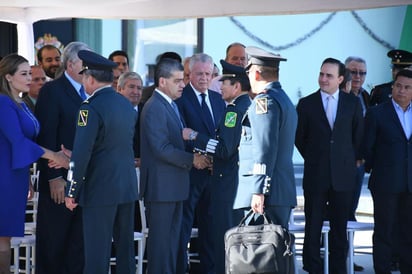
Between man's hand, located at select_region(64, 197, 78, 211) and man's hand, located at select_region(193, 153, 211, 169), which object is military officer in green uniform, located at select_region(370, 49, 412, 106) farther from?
man's hand, located at select_region(64, 197, 78, 211)

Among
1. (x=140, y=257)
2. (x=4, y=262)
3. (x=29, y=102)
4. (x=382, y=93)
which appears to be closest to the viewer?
(x=4, y=262)

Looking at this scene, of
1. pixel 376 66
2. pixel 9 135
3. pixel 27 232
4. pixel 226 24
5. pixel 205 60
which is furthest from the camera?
pixel 376 66

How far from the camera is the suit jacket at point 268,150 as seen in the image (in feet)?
20.7

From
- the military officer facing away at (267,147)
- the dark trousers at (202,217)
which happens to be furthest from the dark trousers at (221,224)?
the military officer facing away at (267,147)

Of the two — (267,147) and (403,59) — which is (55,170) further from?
(403,59)

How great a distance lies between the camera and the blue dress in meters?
6.64

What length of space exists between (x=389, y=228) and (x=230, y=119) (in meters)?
1.86

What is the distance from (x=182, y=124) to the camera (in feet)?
24.3

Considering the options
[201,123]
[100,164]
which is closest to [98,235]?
[100,164]

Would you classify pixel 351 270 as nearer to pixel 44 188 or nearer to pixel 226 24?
pixel 44 188

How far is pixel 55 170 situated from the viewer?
6969mm

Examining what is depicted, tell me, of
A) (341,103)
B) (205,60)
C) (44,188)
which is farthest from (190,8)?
(44,188)

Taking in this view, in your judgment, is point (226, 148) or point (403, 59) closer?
point (226, 148)

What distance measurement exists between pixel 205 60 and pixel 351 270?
208 centimetres
